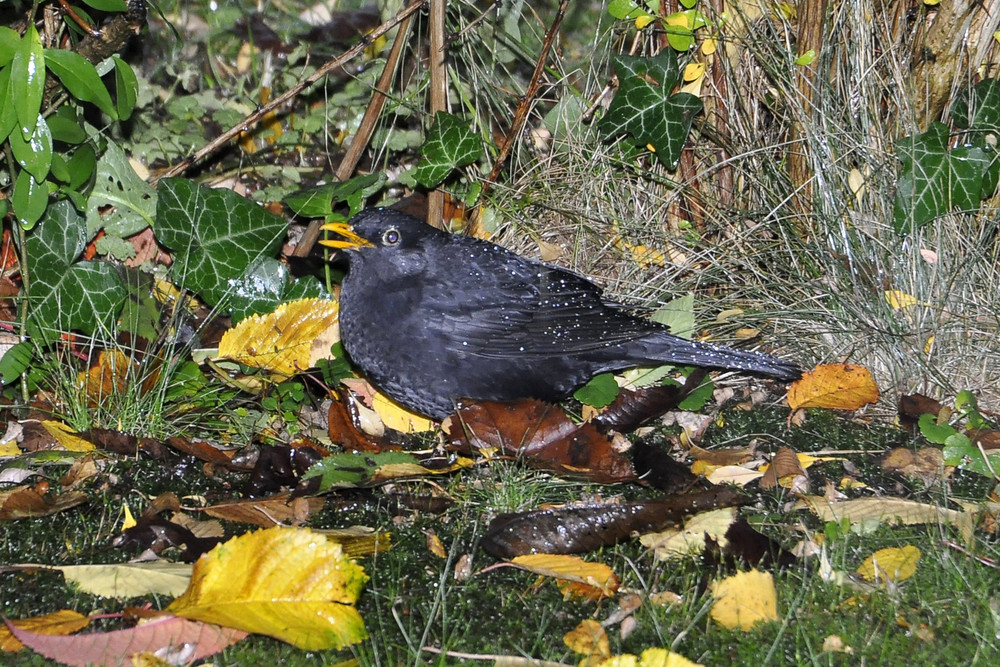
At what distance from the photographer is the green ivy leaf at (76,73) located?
11.0ft

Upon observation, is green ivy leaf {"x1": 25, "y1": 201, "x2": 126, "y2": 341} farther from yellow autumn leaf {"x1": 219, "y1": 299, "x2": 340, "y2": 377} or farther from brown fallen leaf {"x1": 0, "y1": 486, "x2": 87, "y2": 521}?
brown fallen leaf {"x1": 0, "y1": 486, "x2": 87, "y2": 521}

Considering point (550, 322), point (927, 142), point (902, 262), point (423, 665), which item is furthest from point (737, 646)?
point (927, 142)

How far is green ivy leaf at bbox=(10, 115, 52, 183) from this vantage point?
11.4ft

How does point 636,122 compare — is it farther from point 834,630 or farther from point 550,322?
point 834,630

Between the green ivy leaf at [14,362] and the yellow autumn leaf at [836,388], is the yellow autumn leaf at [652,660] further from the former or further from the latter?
the green ivy leaf at [14,362]

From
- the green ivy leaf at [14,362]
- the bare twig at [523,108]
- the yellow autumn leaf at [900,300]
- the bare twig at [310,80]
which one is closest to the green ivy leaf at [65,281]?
the green ivy leaf at [14,362]

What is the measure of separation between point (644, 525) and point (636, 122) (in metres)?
2.03

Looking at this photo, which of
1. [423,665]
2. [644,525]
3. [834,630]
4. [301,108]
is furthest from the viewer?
[301,108]

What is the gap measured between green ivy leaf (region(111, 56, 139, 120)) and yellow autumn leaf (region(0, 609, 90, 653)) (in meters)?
2.01

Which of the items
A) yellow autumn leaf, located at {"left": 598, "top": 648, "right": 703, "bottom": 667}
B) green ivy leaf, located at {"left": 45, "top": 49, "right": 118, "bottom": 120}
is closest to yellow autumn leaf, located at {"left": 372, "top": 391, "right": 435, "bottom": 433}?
green ivy leaf, located at {"left": 45, "top": 49, "right": 118, "bottom": 120}

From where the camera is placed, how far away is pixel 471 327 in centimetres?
375

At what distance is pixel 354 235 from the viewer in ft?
12.5

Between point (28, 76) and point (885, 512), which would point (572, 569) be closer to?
point (885, 512)

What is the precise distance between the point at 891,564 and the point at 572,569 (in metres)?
0.91
